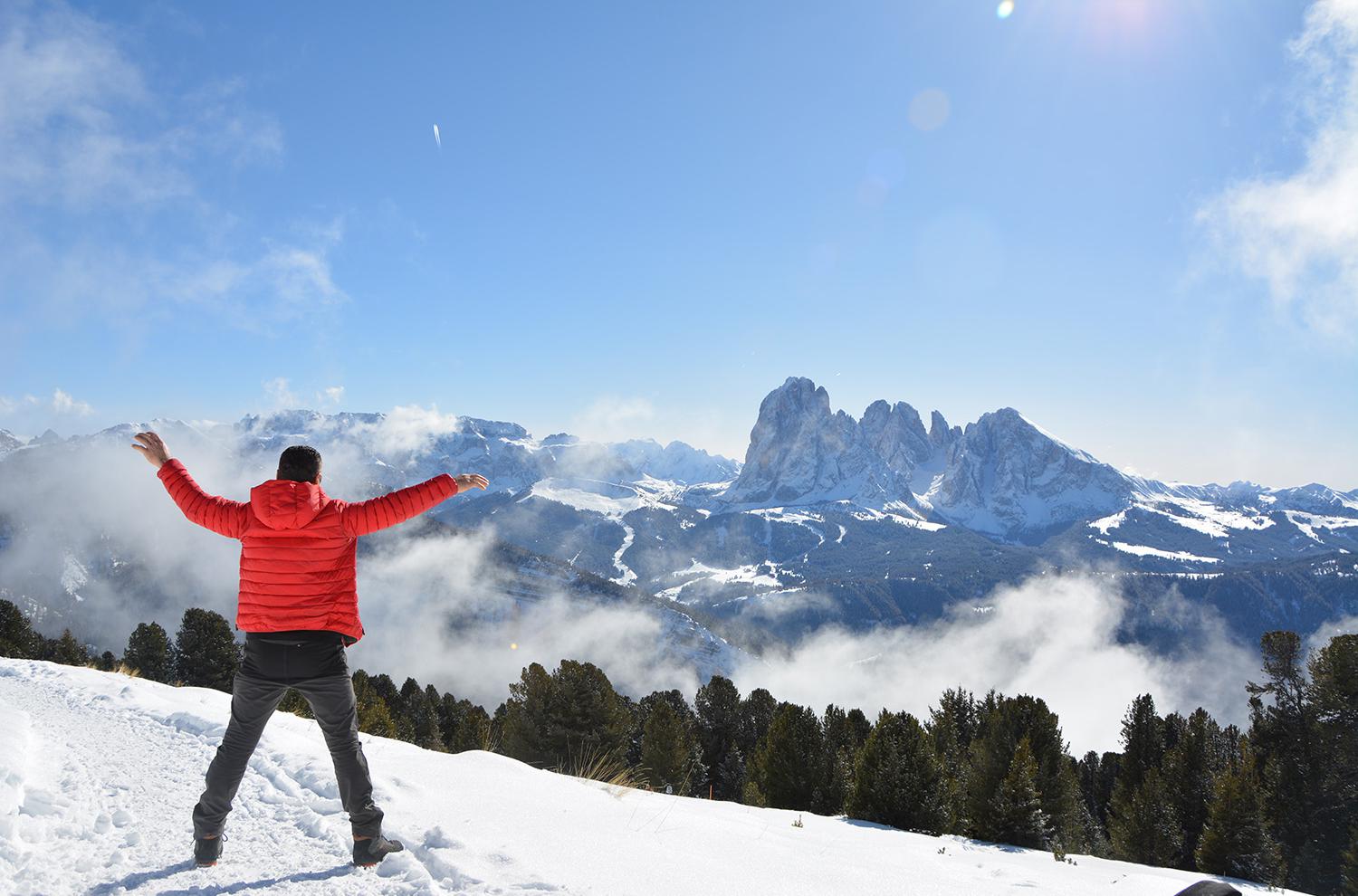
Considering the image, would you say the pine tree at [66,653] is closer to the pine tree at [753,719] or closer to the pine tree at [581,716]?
the pine tree at [581,716]

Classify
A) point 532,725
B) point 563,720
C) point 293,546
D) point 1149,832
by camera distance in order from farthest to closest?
point 532,725 < point 563,720 < point 1149,832 < point 293,546

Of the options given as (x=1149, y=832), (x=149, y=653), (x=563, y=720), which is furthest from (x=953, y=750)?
(x=149, y=653)

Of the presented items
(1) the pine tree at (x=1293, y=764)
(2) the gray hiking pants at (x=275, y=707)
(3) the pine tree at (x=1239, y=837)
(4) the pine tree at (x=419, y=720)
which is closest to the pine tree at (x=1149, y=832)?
(3) the pine tree at (x=1239, y=837)

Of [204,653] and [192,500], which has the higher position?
[192,500]

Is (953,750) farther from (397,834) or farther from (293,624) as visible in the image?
(293,624)

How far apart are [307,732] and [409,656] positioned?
204451mm

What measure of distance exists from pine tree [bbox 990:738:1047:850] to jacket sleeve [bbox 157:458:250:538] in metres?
22.8

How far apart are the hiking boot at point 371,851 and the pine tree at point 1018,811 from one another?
21221 mm

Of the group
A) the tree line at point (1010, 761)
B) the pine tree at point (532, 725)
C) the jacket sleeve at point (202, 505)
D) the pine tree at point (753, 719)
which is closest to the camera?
the jacket sleeve at point (202, 505)

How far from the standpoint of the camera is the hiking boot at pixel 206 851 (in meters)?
4.91

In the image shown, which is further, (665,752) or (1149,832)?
(665,752)

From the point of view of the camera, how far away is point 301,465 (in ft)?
17.6

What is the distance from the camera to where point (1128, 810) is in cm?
3047

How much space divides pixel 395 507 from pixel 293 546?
0.78m
